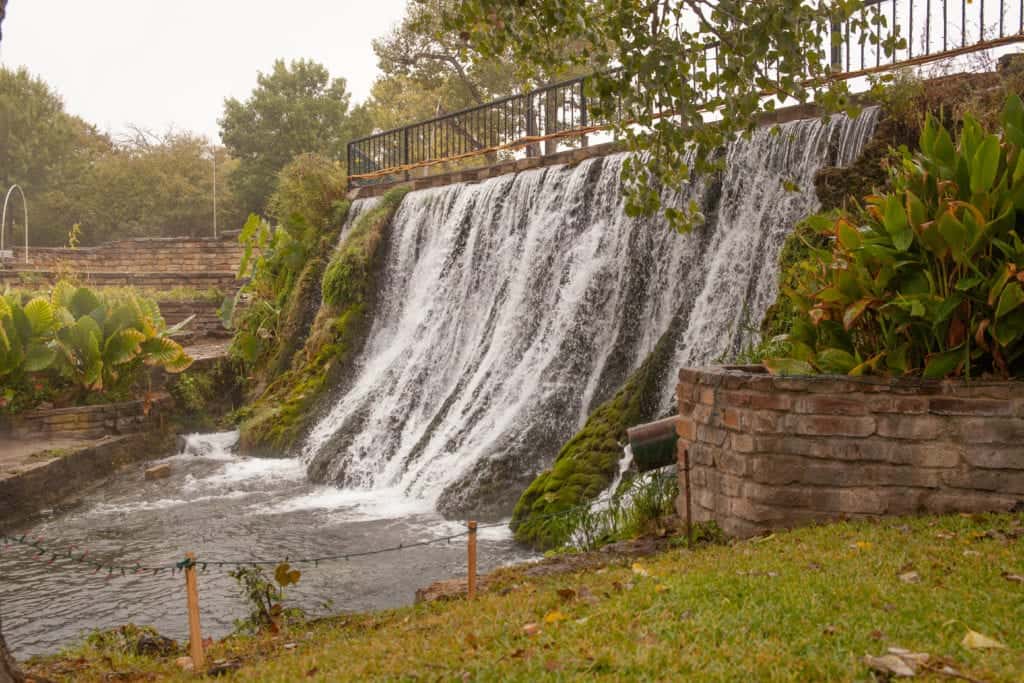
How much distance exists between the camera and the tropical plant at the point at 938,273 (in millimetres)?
4598

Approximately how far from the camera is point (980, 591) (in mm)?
3371

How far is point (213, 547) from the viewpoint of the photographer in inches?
322

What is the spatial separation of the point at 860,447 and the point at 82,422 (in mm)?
11359

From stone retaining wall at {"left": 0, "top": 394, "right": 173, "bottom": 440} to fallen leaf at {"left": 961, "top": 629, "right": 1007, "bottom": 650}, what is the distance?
Result: 40.4 feet

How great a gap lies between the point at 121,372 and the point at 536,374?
7156mm

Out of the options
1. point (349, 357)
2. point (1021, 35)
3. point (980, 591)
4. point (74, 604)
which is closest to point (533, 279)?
point (349, 357)

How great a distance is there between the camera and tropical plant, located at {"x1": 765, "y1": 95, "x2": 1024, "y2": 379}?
4598 millimetres

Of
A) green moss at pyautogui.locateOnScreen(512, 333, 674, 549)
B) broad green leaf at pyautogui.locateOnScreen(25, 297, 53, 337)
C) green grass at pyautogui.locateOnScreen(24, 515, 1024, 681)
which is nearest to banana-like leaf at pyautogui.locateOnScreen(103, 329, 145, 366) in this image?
broad green leaf at pyautogui.locateOnScreen(25, 297, 53, 337)

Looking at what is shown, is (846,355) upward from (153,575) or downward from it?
upward

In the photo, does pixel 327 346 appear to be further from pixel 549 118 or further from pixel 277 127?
pixel 277 127

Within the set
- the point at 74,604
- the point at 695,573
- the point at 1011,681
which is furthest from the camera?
the point at 74,604

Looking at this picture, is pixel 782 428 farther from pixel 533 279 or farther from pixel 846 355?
pixel 533 279

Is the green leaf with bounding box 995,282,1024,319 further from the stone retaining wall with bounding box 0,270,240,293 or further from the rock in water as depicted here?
the stone retaining wall with bounding box 0,270,240,293

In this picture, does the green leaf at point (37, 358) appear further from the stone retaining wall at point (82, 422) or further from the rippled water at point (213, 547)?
the rippled water at point (213, 547)
